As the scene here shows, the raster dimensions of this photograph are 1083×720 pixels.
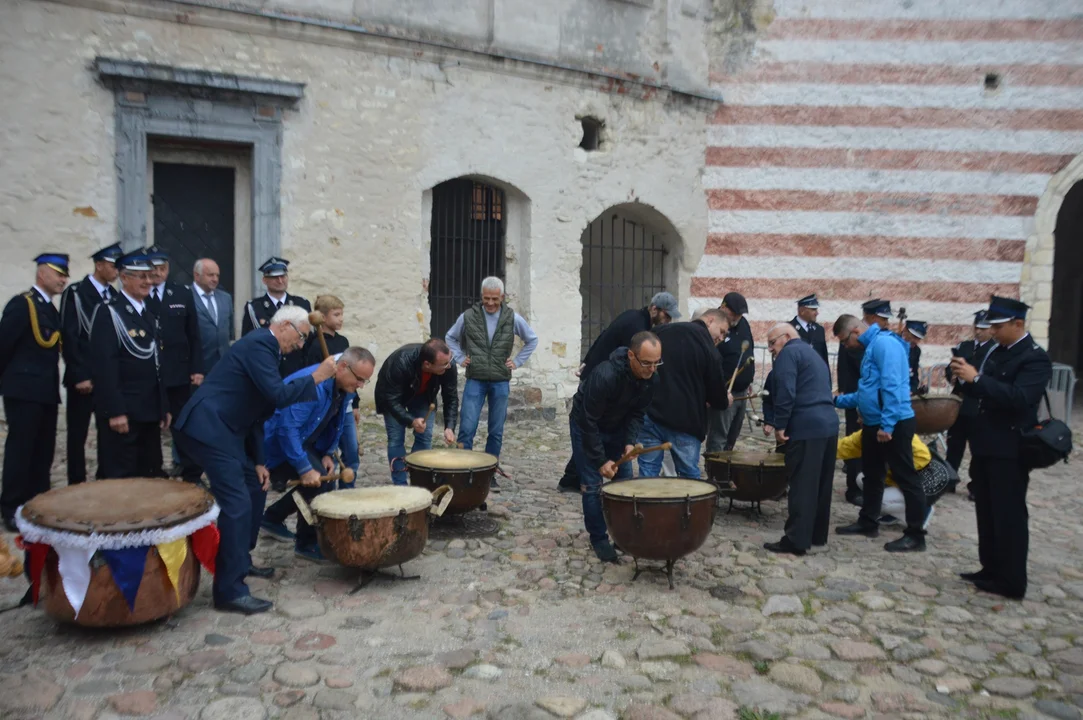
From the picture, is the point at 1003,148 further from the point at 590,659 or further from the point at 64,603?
the point at 64,603

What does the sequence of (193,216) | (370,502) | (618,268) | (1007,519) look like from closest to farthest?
(370,502)
(1007,519)
(193,216)
(618,268)

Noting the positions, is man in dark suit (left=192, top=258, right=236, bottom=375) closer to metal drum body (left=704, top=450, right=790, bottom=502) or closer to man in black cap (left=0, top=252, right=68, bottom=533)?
man in black cap (left=0, top=252, right=68, bottom=533)

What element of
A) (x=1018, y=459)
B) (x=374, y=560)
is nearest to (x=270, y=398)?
(x=374, y=560)

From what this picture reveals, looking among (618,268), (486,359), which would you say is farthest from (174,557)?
(618,268)

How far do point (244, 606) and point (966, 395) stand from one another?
4.58 metres

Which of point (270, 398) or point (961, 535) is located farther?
point (961, 535)

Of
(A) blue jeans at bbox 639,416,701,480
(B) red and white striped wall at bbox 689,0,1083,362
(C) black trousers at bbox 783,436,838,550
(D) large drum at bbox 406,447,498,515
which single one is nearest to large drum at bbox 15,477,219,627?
(D) large drum at bbox 406,447,498,515

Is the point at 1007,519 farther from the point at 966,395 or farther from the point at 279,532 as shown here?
the point at 279,532

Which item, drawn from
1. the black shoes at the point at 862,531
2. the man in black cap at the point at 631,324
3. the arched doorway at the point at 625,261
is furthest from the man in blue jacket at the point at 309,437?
the arched doorway at the point at 625,261

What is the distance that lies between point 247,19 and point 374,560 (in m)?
6.78

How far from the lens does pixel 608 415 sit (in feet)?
19.7

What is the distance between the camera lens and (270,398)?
494cm

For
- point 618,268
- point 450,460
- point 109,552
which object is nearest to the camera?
point 109,552

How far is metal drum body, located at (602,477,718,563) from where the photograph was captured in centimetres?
531
